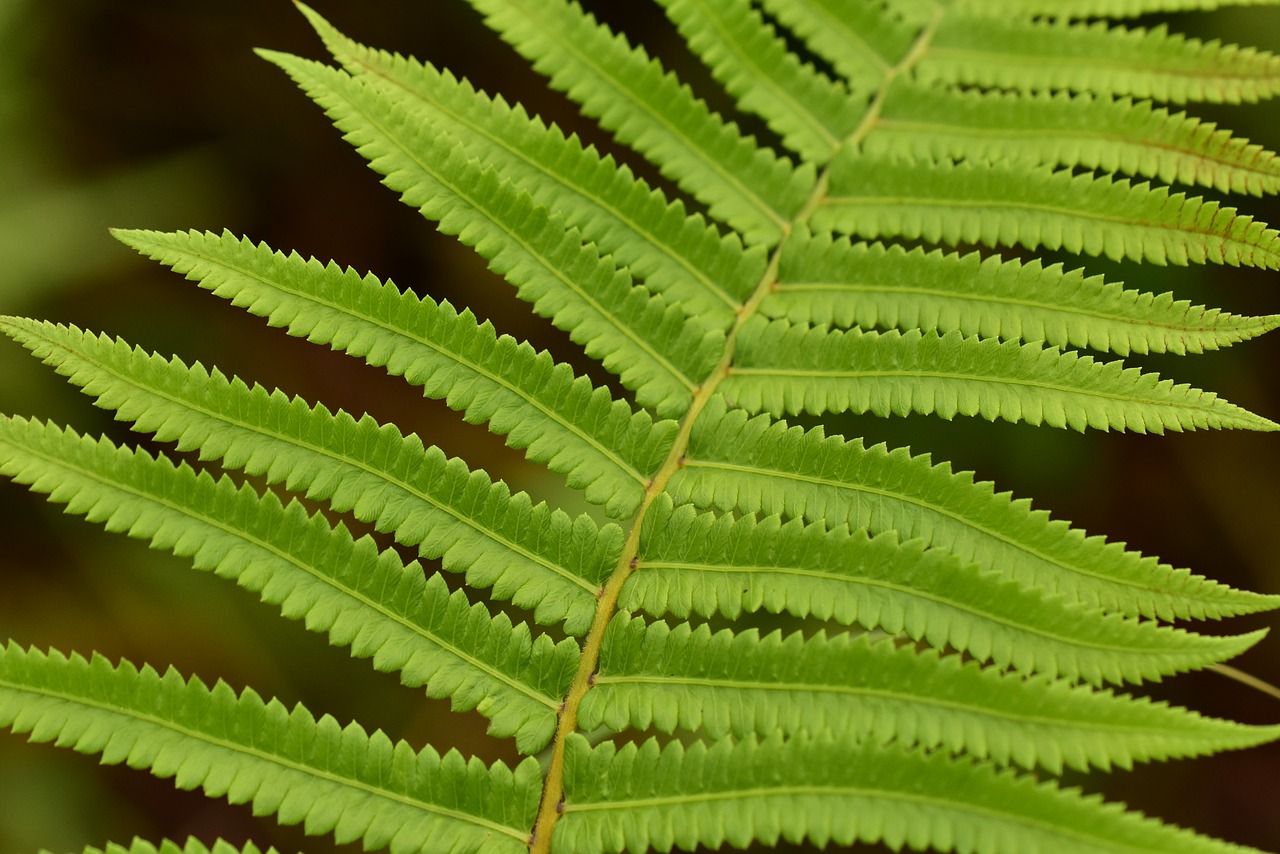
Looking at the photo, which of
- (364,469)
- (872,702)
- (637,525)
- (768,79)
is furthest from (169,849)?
(768,79)

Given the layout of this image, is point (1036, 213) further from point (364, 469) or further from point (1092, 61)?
point (364, 469)

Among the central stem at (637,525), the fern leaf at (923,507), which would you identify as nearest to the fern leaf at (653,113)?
the central stem at (637,525)

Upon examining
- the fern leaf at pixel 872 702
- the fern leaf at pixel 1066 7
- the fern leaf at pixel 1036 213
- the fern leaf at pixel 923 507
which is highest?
the fern leaf at pixel 1066 7

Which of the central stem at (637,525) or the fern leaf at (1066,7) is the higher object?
the fern leaf at (1066,7)

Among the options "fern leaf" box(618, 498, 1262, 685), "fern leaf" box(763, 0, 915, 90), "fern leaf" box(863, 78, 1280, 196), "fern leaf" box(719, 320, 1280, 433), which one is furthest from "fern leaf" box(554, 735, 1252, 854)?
"fern leaf" box(763, 0, 915, 90)

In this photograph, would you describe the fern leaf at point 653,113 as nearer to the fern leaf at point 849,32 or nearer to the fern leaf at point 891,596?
the fern leaf at point 849,32

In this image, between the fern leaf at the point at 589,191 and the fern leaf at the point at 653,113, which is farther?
the fern leaf at the point at 653,113

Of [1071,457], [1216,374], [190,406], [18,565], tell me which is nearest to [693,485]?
[190,406]

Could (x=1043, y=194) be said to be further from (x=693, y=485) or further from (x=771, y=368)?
(x=693, y=485)
